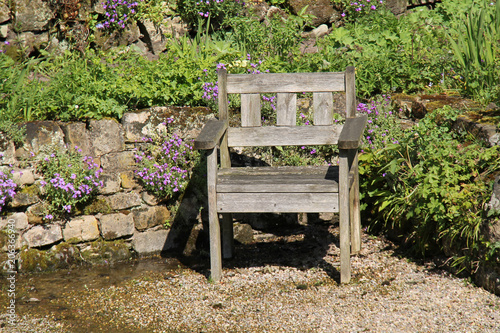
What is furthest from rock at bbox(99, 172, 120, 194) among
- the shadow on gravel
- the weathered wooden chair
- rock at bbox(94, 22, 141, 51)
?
rock at bbox(94, 22, 141, 51)

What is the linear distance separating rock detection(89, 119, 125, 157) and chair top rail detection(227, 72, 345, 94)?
1.10m

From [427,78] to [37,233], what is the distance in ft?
12.4

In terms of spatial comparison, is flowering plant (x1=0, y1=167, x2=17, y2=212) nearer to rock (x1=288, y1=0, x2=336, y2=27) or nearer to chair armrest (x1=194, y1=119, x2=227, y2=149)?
chair armrest (x1=194, y1=119, x2=227, y2=149)

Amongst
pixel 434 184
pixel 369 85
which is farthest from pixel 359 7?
pixel 434 184

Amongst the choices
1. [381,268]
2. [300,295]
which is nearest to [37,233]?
Answer: [300,295]

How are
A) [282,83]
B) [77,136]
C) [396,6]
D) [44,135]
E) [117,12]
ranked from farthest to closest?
[396,6] < [117,12] < [77,136] < [44,135] < [282,83]

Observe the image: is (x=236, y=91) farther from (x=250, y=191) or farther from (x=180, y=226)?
(x=180, y=226)

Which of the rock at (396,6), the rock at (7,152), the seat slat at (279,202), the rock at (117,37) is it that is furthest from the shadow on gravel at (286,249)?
the rock at (396,6)

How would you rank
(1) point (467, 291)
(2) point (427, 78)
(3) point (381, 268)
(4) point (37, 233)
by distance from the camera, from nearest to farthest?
(1) point (467, 291) < (3) point (381, 268) < (4) point (37, 233) < (2) point (427, 78)

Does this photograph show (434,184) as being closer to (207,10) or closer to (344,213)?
(344,213)

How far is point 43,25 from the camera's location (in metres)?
5.95

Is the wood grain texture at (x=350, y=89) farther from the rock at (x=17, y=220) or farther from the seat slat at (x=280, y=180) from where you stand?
the rock at (x=17, y=220)

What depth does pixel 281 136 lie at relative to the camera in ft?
13.7

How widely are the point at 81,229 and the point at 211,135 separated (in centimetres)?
144
